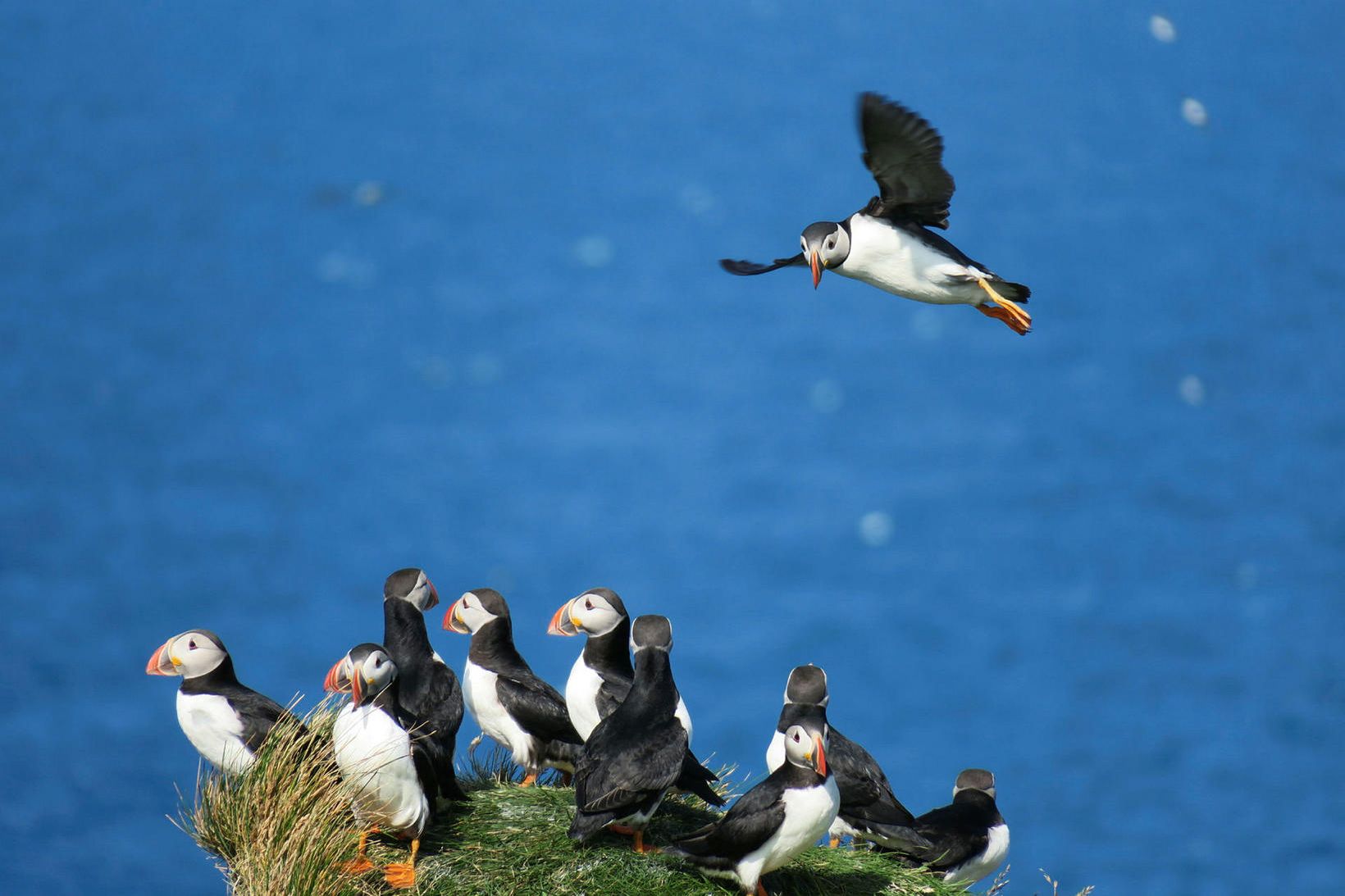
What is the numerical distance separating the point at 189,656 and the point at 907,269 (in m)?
2.59

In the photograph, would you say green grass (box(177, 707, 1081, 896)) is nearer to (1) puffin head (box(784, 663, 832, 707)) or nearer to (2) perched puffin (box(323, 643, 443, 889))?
(2) perched puffin (box(323, 643, 443, 889))

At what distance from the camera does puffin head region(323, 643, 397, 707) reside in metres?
4.60

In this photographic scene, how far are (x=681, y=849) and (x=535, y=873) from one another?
0.45 meters

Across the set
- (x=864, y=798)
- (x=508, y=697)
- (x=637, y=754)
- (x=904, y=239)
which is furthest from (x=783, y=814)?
(x=904, y=239)

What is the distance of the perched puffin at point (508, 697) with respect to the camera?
17.4 feet

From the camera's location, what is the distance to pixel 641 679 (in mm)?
4730

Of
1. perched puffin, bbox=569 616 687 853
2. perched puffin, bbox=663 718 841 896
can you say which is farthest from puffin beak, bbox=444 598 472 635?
perched puffin, bbox=663 718 841 896

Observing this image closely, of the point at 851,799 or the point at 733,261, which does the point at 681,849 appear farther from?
the point at 733,261

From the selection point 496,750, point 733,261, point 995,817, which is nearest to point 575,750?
point 496,750

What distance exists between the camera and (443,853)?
15.5ft

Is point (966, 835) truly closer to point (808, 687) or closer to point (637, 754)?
point (808, 687)

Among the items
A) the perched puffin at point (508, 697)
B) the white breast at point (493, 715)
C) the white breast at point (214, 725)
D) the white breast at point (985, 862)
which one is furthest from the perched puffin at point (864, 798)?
the white breast at point (214, 725)

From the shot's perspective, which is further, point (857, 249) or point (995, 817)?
point (995, 817)

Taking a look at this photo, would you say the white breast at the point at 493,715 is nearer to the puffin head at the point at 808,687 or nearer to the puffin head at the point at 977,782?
the puffin head at the point at 808,687
